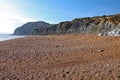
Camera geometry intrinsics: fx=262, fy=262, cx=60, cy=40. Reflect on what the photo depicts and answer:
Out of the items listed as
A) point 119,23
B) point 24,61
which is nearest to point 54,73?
point 24,61

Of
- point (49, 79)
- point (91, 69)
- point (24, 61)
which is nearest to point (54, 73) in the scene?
point (49, 79)

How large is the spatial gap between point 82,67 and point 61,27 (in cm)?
7766

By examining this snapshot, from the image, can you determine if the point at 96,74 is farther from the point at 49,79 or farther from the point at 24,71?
the point at 24,71

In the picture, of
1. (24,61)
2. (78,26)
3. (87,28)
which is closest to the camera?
(24,61)

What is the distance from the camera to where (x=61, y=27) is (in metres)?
91.1

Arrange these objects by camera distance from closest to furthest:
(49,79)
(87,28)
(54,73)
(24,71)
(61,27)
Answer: (49,79)
(54,73)
(24,71)
(87,28)
(61,27)

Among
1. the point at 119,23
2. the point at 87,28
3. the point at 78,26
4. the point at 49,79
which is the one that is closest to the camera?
the point at 49,79

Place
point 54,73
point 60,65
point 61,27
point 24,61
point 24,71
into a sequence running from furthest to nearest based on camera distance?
point 61,27 → point 24,61 → point 60,65 → point 24,71 → point 54,73

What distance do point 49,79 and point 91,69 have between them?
236 centimetres

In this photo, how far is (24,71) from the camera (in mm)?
13750

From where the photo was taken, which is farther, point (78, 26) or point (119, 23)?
point (78, 26)

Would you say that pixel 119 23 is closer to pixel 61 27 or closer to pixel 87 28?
pixel 87 28

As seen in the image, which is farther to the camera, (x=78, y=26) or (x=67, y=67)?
(x=78, y=26)

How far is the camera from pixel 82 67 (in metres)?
13.7
